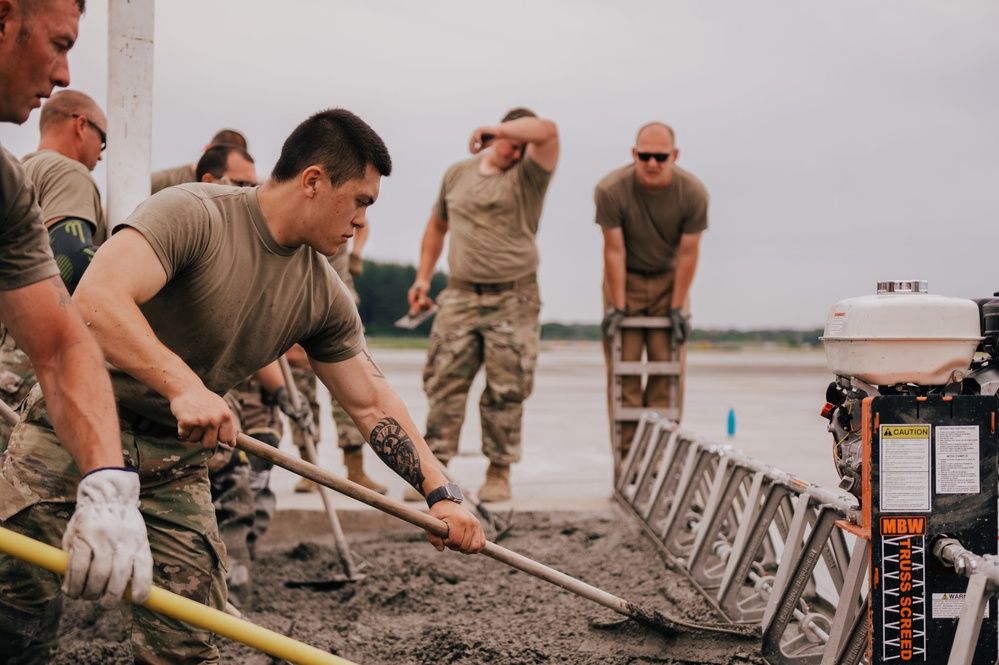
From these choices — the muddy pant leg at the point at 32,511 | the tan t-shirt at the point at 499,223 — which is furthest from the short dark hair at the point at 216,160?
the muddy pant leg at the point at 32,511

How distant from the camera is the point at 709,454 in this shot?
18.0 ft

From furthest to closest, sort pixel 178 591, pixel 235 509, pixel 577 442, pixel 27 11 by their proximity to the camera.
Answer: pixel 577 442 < pixel 235 509 < pixel 178 591 < pixel 27 11

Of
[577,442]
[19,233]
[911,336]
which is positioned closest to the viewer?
[19,233]

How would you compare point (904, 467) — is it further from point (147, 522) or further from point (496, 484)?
point (496, 484)

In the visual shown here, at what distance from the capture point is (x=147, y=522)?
3.17 m

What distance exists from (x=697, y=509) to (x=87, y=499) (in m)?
4.77

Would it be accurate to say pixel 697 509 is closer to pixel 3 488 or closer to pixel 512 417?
pixel 512 417

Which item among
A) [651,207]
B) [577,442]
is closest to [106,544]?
[651,207]

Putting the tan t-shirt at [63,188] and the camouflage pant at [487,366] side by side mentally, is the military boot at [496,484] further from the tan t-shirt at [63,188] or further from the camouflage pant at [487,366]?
the tan t-shirt at [63,188]

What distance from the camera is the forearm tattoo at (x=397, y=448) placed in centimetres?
349

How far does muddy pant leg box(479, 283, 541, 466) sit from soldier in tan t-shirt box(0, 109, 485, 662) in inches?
143

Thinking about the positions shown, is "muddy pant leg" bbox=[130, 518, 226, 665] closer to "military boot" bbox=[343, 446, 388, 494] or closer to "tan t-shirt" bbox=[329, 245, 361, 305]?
"military boot" bbox=[343, 446, 388, 494]

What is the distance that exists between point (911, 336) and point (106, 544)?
7.24ft

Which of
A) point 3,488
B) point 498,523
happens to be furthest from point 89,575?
point 498,523
